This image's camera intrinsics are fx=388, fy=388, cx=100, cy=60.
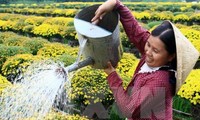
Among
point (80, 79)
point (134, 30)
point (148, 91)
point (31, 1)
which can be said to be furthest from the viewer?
point (31, 1)

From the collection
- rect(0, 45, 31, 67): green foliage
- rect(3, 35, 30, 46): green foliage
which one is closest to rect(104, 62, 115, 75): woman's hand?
rect(0, 45, 31, 67): green foliage

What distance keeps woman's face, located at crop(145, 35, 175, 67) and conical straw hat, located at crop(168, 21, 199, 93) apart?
0.05 metres

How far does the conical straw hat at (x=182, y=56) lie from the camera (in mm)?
1583

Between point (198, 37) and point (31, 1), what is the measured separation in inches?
1258

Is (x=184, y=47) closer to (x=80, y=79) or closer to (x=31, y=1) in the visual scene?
(x=80, y=79)

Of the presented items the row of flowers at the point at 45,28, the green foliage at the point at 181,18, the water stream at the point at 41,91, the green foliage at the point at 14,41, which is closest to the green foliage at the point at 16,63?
the water stream at the point at 41,91

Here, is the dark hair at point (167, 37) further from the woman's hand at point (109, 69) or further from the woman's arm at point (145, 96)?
the woman's hand at point (109, 69)

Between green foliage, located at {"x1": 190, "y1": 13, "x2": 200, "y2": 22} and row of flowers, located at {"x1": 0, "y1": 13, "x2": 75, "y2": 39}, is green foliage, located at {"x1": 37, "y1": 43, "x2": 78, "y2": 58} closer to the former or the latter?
row of flowers, located at {"x1": 0, "y1": 13, "x2": 75, "y2": 39}

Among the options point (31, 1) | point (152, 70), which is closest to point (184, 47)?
point (152, 70)

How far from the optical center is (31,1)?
37438 mm

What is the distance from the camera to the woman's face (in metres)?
1.57

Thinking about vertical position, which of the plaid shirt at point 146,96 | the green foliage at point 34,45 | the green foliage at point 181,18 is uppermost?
the plaid shirt at point 146,96

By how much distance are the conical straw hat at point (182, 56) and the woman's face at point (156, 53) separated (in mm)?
53

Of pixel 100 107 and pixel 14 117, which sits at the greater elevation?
pixel 14 117
